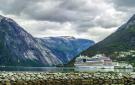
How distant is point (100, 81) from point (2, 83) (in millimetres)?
16842

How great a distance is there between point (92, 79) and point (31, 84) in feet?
35.7

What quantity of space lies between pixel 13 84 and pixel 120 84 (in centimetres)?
1515

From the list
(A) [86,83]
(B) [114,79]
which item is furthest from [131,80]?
(A) [86,83]

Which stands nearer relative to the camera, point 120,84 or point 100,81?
point 120,84

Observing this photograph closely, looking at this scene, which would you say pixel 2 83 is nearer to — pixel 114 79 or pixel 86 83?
pixel 86 83

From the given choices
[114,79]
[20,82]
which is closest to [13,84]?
[20,82]

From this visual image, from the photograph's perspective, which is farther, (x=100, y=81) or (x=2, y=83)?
(x=100, y=81)

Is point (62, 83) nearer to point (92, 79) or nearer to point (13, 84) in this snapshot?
point (92, 79)

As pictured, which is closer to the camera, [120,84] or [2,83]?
[2,83]

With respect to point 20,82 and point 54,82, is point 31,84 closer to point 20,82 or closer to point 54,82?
point 20,82

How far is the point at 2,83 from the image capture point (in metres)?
50.5

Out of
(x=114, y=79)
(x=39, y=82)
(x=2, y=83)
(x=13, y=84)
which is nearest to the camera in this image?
(x=2, y=83)

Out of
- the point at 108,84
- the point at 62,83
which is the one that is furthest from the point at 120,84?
the point at 62,83

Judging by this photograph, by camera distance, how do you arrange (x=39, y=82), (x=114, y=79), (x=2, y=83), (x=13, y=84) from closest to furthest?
1. (x=2, y=83)
2. (x=13, y=84)
3. (x=39, y=82)
4. (x=114, y=79)
